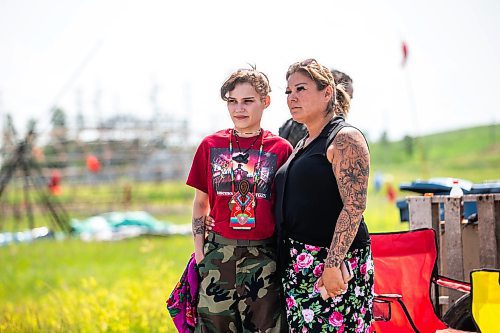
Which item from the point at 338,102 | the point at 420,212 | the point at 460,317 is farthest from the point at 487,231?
the point at 338,102

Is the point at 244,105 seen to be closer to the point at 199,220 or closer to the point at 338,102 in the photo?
the point at 338,102

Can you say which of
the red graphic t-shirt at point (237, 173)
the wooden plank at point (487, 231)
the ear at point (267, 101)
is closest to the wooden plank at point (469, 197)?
the wooden plank at point (487, 231)

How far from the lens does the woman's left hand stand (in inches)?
129

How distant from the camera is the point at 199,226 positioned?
3768 millimetres

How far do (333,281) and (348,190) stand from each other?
0.38m

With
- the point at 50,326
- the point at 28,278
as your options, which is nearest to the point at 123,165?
the point at 28,278

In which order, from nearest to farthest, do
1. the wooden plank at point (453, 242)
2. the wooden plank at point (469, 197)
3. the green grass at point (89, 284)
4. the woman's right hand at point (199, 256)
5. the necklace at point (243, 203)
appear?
the necklace at point (243, 203), the woman's right hand at point (199, 256), the wooden plank at point (469, 197), the wooden plank at point (453, 242), the green grass at point (89, 284)

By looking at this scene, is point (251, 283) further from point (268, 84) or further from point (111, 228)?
point (111, 228)

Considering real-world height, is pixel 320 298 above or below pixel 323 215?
below

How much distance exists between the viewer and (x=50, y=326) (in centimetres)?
639

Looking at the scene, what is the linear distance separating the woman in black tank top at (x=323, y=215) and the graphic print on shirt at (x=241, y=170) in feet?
0.42

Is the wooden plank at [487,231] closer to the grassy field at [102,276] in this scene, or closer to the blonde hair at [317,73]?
the blonde hair at [317,73]

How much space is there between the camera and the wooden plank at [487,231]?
4.52 metres

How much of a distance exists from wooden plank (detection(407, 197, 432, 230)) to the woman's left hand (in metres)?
1.57
